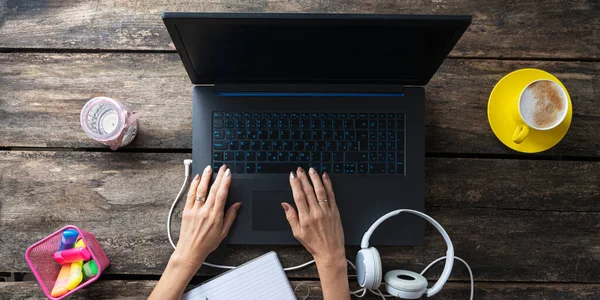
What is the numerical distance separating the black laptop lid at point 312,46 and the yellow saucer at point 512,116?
0.20 meters

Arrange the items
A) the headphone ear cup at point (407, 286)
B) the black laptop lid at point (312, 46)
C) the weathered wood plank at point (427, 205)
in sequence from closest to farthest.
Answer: the black laptop lid at point (312, 46), the headphone ear cup at point (407, 286), the weathered wood plank at point (427, 205)

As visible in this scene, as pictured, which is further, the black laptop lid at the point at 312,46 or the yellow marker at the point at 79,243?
the yellow marker at the point at 79,243

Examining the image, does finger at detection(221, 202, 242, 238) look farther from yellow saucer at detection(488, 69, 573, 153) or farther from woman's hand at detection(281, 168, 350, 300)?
yellow saucer at detection(488, 69, 573, 153)

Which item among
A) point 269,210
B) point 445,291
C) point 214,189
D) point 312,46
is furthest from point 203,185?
point 445,291

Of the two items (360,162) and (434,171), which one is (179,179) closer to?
(360,162)

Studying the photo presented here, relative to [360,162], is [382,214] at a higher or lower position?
lower

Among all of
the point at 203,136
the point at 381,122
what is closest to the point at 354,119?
the point at 381,122

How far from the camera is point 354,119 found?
0.88 metres

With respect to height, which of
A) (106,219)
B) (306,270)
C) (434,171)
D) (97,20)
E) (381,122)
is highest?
(97,20)

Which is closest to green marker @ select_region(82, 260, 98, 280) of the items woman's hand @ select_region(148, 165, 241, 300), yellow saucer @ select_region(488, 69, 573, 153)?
woman's hand @ select_region(148, 165, 241, 300)

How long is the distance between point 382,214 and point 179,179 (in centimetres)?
45

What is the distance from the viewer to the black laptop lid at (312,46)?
63cm

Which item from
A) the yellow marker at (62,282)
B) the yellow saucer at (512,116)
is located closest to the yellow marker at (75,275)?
the yellow marker at (62,282)

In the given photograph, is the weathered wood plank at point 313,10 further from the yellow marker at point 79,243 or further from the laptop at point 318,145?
the yellow marker at point 79,243
